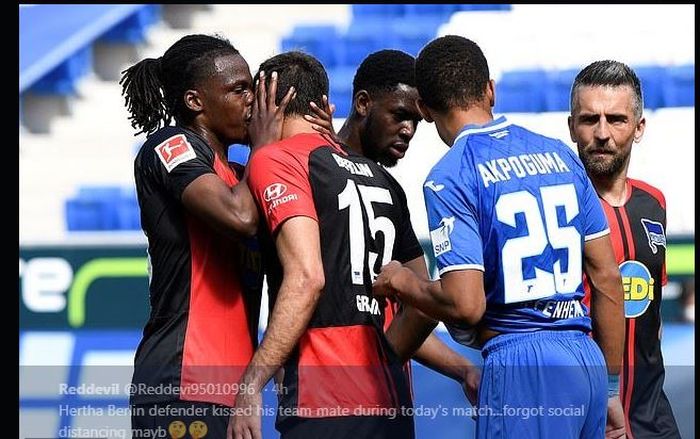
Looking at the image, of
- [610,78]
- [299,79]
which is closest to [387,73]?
[610,78]

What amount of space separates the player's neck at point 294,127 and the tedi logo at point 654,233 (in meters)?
1.61

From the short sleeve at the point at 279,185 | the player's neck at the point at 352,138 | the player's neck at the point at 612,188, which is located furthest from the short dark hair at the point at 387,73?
the short sleeve at the point at 279,185

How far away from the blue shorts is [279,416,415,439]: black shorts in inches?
12.8

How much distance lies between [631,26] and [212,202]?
27.1ft

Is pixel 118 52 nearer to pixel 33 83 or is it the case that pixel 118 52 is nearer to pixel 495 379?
pixel 33 83

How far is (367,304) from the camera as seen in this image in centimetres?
387

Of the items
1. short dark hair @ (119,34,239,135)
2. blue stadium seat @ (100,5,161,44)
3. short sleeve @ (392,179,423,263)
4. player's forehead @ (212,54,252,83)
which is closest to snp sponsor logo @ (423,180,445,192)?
short sleeve @ (392,179,423,263)

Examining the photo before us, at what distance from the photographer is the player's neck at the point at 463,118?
385 cm

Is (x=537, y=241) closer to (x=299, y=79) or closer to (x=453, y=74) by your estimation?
(x=453, y=74)

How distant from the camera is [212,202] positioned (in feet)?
12.7

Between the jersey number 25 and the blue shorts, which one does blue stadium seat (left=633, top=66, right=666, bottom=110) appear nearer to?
the jersey number 25

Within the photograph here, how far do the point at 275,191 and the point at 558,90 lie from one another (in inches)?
297

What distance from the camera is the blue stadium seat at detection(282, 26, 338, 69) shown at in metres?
11.4

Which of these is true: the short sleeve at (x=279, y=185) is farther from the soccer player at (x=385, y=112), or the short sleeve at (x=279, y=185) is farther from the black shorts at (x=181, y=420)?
the soccer player at (x=385, y=112)
